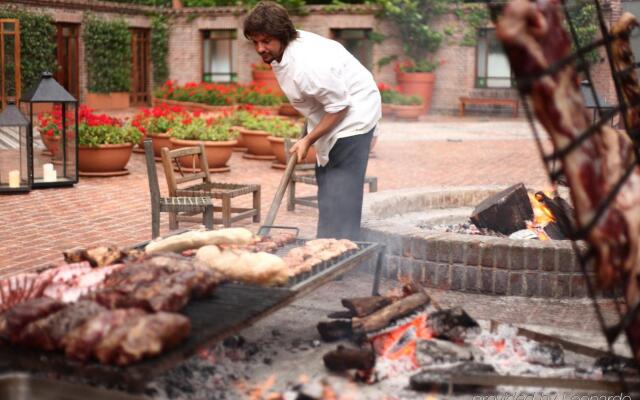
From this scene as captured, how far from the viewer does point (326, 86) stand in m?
5.53

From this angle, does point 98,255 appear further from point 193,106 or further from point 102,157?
point 193,106

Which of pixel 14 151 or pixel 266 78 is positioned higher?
pixel 266 78

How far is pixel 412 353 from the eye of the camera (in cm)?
421

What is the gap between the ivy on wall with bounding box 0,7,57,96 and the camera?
21.8 metres

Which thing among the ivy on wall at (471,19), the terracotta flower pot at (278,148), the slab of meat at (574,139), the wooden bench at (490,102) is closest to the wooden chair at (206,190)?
the terracotta flower pot at (278,148)

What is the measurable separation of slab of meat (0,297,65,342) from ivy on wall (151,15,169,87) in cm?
2469

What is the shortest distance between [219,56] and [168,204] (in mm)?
20613

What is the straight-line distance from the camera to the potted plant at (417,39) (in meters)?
24.7

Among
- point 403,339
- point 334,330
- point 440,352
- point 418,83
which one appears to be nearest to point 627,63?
point 440,352

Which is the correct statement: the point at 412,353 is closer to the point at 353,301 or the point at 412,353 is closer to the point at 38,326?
the point at 353,301

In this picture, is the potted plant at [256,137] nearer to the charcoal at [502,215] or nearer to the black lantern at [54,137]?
the black lantern at [54,137]

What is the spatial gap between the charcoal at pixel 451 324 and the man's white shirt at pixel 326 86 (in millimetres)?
1771

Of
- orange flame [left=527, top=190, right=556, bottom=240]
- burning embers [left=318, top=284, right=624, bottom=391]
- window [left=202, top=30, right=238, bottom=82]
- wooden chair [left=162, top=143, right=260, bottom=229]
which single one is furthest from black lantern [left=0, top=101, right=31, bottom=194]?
window [left=202, top=30, right=238, bottom=82]

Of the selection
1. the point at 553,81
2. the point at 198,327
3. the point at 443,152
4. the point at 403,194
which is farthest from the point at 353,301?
the point at 443,152
